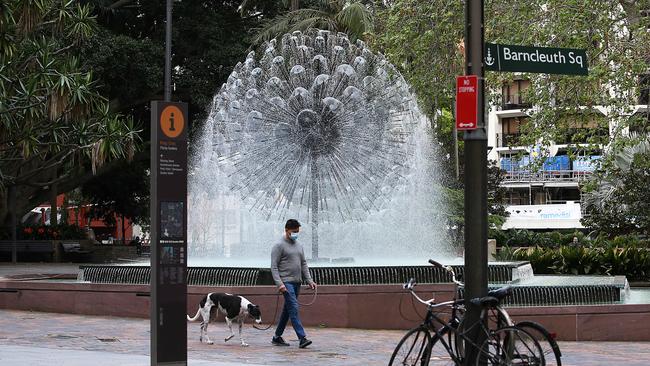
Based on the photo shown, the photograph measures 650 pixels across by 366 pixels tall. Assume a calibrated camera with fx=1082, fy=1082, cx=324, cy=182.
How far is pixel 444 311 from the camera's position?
41.3ft

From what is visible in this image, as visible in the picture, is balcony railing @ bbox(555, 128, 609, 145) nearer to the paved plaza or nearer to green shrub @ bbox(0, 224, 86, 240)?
the paved plaza

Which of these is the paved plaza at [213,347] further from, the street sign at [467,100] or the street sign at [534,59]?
the street sign at [534,59]

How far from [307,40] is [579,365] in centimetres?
1215

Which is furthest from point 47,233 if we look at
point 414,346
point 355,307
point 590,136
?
A: point 414,346

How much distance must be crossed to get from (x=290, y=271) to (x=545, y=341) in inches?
211

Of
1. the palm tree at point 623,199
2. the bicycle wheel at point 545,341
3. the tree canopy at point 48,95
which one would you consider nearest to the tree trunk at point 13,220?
Answer: the tree canopy at point 48,95

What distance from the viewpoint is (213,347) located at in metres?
14.1

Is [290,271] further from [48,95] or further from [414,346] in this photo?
[48,95]

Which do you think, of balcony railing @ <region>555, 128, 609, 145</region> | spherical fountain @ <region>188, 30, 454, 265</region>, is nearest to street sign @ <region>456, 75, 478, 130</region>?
spherical fountain @ <region>188, 30, 454, 265</region>

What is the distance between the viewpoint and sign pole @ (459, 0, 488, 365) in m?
9.39

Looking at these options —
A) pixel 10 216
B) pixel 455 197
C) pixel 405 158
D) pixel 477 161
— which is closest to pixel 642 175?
pixel 455 197

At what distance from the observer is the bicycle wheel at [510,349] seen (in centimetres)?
919

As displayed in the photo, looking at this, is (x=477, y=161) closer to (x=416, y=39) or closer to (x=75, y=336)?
(x=75, y=336)

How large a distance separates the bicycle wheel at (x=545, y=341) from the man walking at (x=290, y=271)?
5.08m
